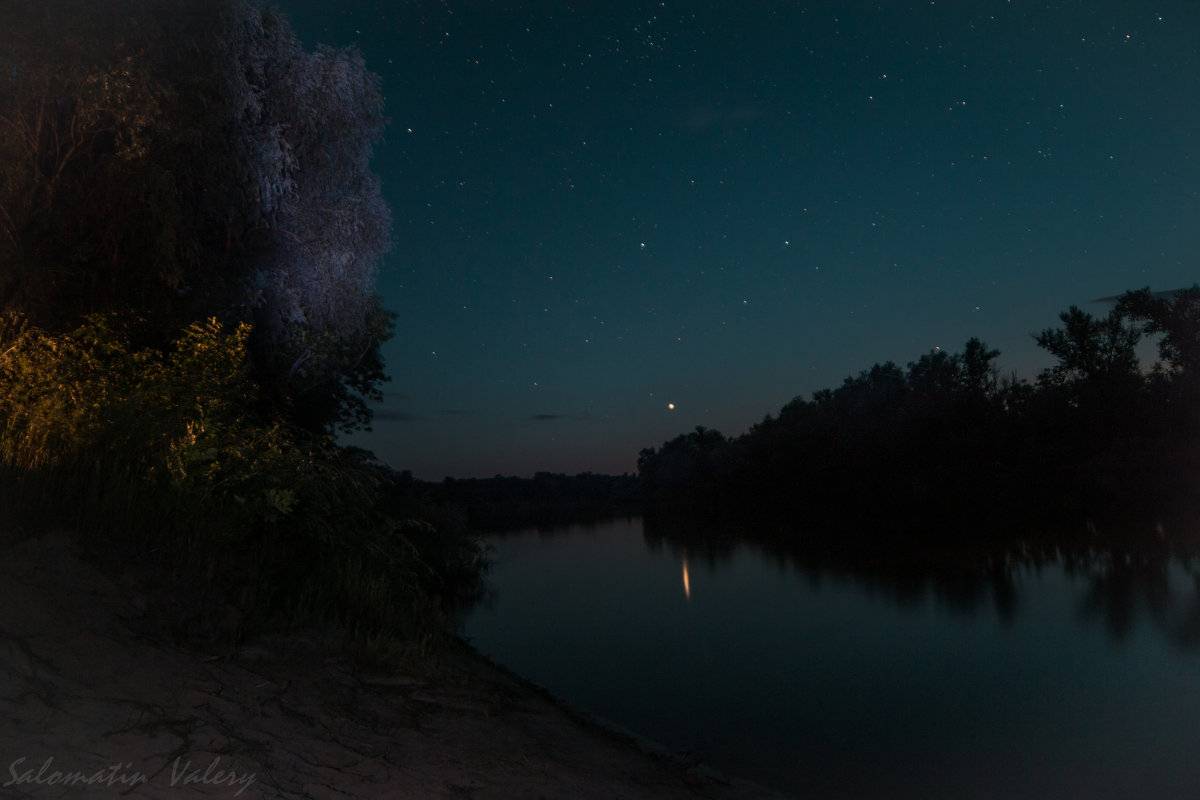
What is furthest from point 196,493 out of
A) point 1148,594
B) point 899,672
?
point 1148,594

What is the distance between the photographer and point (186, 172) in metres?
12.0

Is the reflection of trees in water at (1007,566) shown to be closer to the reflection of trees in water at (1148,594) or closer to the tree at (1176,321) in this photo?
the reflection of trees in water at (1148,594)

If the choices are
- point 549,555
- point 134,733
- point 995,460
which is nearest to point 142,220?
point 134,733

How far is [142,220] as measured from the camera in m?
11.4

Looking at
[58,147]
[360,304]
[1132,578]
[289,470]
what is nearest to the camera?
[289,470]

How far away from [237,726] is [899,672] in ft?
34.6

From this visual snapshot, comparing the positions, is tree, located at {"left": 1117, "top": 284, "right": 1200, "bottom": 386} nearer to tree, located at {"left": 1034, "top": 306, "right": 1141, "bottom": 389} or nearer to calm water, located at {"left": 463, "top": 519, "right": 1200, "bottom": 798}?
tree, located at {"left": 1034, "top": 306, "right": 1141, "bottom": 389}

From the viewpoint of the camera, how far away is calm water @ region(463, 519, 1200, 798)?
8156 mm

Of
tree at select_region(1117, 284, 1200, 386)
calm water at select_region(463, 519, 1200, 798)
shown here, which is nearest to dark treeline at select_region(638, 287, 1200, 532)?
tree at select_region(1117, 284, 1200, 386)

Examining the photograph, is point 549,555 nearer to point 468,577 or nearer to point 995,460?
point 468,577

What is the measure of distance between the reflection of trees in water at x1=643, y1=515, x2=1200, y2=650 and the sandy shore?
12196 millimetres

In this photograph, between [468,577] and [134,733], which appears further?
[468,577]

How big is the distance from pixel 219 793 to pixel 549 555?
110 ft

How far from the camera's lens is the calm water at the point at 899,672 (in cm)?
816
